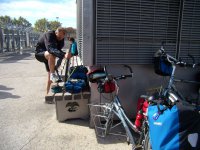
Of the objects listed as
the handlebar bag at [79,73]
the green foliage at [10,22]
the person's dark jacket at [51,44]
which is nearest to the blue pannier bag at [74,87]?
the handlebar bag at [79,73]

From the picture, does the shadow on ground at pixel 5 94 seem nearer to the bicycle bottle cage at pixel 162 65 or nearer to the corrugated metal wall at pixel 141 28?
the corrugated metal wall at pixel 141 28

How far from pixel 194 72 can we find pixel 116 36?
1919mm

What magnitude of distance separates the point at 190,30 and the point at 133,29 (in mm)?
1207

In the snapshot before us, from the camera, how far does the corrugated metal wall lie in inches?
146

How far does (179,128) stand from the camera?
2.05 meters

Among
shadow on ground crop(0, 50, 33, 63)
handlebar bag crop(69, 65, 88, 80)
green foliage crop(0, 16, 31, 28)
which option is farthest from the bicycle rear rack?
green foliage crop(0, 16, 31, 28)

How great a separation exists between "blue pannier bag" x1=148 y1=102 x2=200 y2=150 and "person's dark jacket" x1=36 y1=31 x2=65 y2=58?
3.04m

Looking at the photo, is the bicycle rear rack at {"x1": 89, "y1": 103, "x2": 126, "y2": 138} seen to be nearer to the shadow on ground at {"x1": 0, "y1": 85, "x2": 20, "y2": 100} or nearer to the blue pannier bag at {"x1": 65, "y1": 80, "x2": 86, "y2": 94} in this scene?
the blue pannier bag at {"x1": 65, "y1": 80, "x2": 86, "y2": 94}

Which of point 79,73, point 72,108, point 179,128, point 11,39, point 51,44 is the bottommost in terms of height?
point 72,108

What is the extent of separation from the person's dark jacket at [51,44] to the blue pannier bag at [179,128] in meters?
3.04

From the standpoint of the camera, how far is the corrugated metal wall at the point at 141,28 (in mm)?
3705

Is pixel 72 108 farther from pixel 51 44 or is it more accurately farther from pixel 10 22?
pixel 10 22

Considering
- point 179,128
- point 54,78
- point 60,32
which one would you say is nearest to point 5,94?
point 54,78

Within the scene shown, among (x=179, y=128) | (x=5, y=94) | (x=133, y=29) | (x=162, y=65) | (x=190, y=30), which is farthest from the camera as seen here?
(x=5, y=94)
